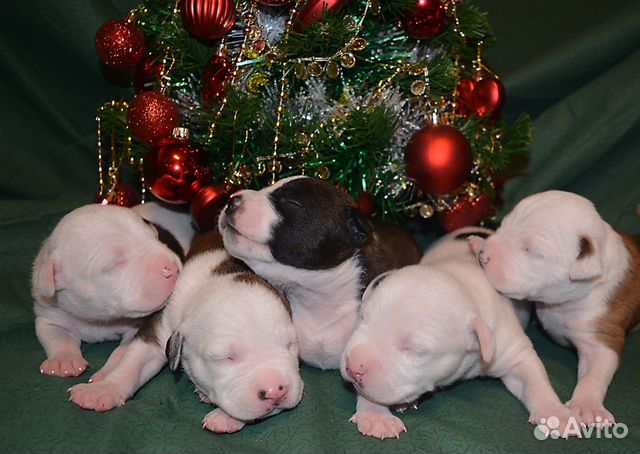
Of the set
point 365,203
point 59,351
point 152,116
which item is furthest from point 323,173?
point 59,351

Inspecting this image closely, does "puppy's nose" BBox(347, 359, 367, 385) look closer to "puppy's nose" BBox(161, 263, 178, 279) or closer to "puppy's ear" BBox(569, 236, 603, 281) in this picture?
"puppy's nose" BBox(161, 263, 178, 279)

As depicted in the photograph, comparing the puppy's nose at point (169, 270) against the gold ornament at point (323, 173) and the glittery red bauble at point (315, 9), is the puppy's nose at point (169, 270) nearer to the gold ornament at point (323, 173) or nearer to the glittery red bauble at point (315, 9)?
the gold ornament at point (323, 173)

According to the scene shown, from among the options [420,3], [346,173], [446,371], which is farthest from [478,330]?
[420,3]

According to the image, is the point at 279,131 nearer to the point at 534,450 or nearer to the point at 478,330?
the point at 478,330

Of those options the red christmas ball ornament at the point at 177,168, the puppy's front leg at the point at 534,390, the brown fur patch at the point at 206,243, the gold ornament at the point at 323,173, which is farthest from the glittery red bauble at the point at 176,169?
the puppy's front leg at the point at 534,390

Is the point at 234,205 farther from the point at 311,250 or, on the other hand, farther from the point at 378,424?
the point at 378,424
